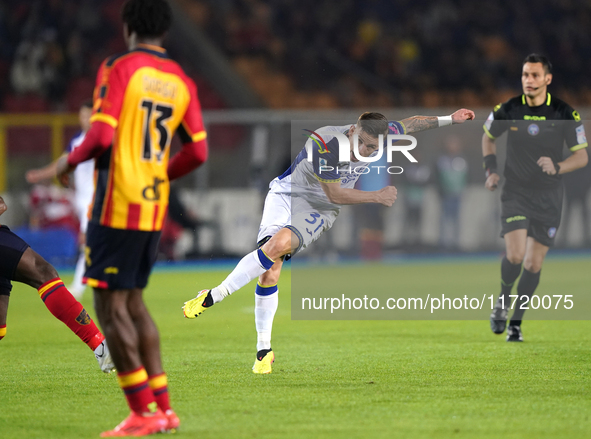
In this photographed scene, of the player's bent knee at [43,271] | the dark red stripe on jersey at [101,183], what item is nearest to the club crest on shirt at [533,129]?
the player's bent knee at [43,271]

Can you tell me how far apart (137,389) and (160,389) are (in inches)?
6.3

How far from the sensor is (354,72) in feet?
72.7

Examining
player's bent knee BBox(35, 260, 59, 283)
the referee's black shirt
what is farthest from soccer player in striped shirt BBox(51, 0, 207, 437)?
the referee's black shirt

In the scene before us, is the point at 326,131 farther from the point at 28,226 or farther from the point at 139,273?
the point at 28,226

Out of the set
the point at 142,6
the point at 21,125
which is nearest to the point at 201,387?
the point at 142,6

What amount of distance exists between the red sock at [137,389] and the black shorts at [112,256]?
16.6 inches

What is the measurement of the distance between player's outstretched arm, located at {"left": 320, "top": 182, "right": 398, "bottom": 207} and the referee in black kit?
1855 mm

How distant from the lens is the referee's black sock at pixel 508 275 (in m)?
7.80

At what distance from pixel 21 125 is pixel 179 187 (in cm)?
328

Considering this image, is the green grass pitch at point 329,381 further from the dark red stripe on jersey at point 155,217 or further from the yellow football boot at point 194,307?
the dark red stripe on jersey at point 155,217

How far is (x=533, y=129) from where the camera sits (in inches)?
302

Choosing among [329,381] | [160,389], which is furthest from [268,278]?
[160,389]

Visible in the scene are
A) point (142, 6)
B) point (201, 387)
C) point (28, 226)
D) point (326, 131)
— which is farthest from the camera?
point (28, 226)

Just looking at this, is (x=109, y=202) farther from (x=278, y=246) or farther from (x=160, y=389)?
(x=278, y=246)
